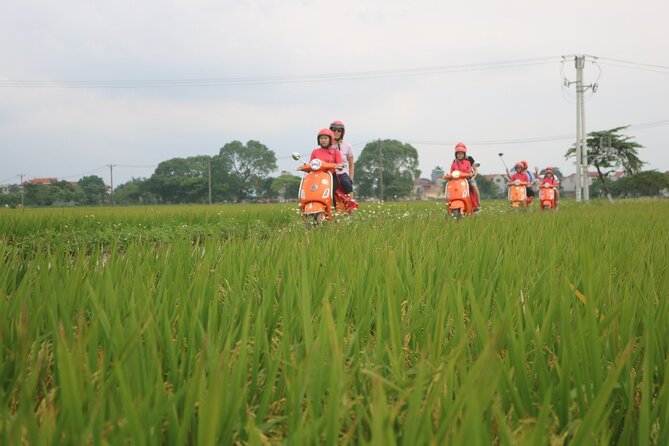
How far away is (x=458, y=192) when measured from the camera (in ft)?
24.4

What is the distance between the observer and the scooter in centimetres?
561

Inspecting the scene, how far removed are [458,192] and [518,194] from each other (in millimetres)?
4831

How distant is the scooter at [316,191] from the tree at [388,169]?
56.1m

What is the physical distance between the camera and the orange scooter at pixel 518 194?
1148 cm

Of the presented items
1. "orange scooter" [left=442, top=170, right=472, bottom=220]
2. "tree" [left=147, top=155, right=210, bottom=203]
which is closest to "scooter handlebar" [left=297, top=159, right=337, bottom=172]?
"orange scooter" [left=442, top=170, right=472, bottom=220]

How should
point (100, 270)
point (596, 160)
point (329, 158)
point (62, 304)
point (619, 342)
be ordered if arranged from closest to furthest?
1. point (619, 342)
2. point (62, 304)
3. point (100, 270)
4. point (329, 158)
5. point (596, 160)

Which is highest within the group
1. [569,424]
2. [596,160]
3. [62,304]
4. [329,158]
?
[596,160]

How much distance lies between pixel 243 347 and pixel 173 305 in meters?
0.57

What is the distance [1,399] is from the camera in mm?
676

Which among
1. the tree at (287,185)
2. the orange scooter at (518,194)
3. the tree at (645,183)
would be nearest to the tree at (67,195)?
the tree at (287,185)

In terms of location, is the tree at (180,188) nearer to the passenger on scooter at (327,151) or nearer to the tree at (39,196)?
the tree at (39,196)

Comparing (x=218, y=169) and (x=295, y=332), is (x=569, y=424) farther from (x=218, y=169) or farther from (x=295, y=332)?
(x=218, y=169)

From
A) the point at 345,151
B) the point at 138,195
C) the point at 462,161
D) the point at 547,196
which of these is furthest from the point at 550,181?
the point at 138,195

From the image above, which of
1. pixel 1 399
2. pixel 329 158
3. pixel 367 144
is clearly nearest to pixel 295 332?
pixel 1 399
